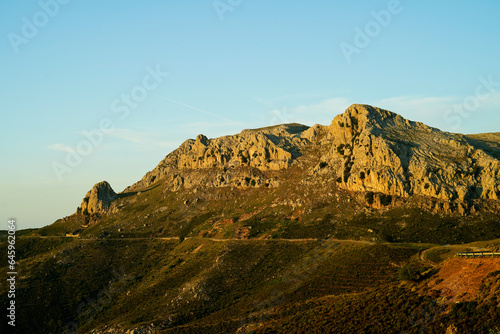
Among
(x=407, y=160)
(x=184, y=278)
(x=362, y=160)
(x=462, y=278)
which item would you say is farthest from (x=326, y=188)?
(x=462, y=278)

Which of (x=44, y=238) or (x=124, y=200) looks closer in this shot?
(x=44, y=238)

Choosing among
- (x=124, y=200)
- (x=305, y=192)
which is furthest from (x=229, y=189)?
(x=124, y=200)

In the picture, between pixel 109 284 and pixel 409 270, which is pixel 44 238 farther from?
pixel 409 270

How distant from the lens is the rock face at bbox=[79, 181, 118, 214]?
162000mm

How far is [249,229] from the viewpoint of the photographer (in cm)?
10912

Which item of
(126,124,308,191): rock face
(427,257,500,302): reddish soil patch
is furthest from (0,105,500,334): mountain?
(126,124,308,191): rock face

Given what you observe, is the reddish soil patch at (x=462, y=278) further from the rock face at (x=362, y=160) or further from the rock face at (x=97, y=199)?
the rock face at (x=97, y=199)

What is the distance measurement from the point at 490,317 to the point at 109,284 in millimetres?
90277

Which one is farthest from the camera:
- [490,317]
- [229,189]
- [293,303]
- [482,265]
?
[229,189]

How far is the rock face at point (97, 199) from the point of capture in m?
162

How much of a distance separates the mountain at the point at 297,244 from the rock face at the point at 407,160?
0.37 m

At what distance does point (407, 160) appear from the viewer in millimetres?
104688

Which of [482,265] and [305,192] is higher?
[305,192]

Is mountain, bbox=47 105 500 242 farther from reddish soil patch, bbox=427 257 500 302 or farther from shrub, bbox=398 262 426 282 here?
reddish soil patch, bbox=427 257 500 302
